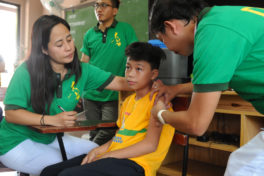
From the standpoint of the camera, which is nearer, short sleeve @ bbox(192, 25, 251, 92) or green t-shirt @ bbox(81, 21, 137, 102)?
short sleeve @ bbox(192, 25, 251, 92)

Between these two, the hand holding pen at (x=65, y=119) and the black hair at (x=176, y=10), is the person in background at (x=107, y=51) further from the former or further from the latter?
the black hair at (x=176, y=10)

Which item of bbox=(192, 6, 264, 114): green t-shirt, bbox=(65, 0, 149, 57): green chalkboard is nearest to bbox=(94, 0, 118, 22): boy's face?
bbox=(65, 0, 149, 57): green chalkboard

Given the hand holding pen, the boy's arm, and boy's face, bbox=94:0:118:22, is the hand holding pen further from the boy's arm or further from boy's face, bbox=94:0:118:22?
boy's face, bbox=94:0:118:22

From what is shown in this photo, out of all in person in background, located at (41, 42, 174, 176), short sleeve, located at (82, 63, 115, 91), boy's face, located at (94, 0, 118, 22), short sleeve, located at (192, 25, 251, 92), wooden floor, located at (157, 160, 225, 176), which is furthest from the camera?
boy's face, located at (94, 0, 118, 22)

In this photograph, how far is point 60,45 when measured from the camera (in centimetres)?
156

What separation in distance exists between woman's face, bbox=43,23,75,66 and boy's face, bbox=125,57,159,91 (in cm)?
38

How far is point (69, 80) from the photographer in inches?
64.7

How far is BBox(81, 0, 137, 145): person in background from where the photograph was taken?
8.48 feet

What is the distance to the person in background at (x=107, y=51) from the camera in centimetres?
258

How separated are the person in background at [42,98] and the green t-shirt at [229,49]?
883 mm

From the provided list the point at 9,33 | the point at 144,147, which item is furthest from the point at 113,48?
the point at 9,33

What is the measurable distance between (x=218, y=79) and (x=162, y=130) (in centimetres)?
70

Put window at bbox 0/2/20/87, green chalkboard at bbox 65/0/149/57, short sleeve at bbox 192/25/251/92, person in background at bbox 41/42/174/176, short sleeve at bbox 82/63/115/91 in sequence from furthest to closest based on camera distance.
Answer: window at bbox 0/2/20/87, green chalkboard at bbox 65/0/149/57, short sleeve at bbox 82/63/115/91, person in background at bbox 41/42/174/176, short sleeve at bbox 192/25/251/92

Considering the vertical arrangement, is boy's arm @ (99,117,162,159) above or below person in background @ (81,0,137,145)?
below
